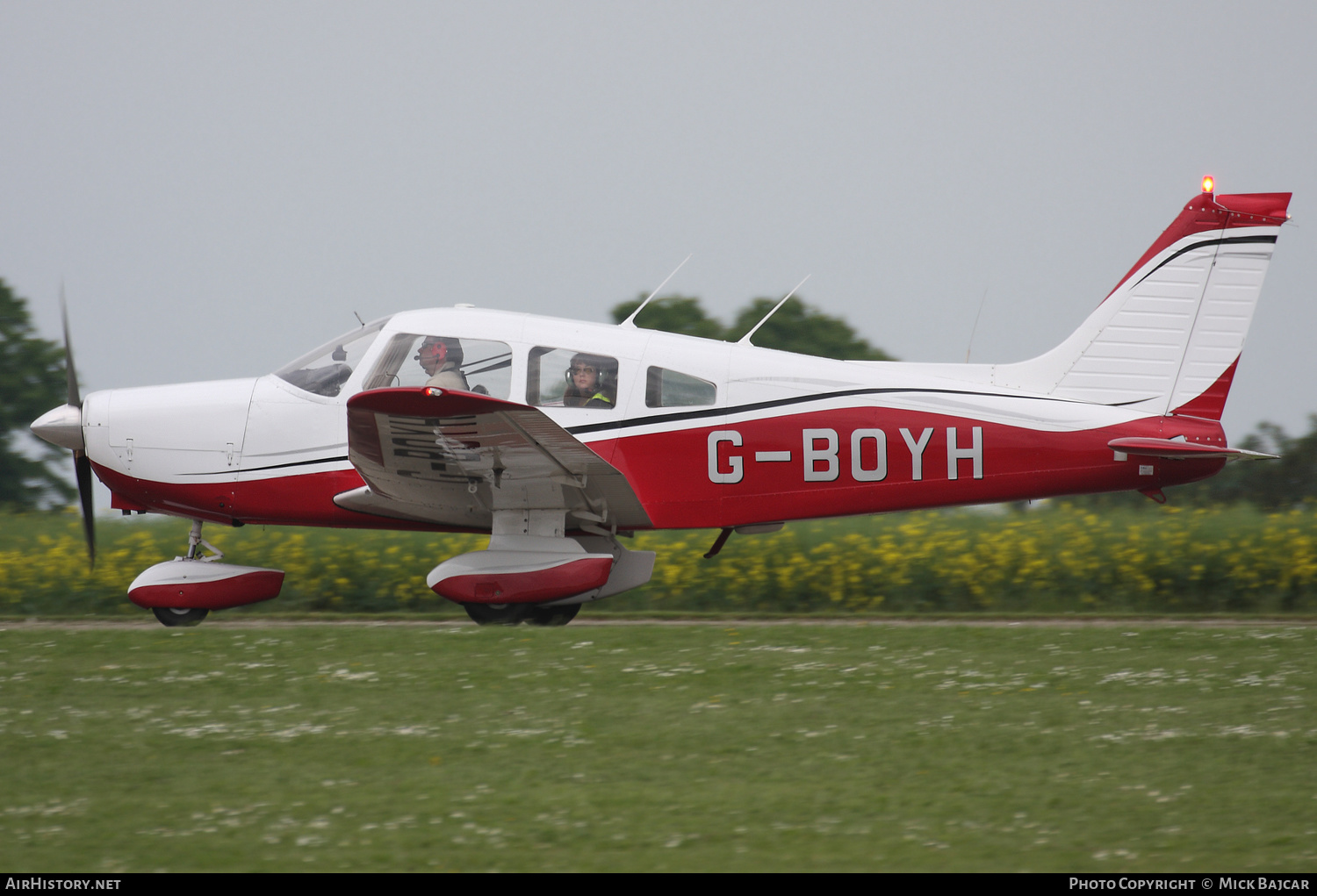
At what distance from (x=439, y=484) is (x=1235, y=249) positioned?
5790 mm

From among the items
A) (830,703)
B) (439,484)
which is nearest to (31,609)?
(439,484)

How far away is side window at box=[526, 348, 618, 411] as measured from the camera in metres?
8.07

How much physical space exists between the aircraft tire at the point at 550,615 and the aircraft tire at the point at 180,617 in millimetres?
2350

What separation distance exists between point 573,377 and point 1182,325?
431cm

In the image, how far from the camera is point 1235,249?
816 centimetres

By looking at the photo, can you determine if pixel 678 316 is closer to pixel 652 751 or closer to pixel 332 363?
pixel 332 363

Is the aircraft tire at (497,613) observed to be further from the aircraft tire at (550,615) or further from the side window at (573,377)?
the side window at (573,377)

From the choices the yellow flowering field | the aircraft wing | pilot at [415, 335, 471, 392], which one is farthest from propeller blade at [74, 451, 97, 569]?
pilot at [415, 335, 471, 392]

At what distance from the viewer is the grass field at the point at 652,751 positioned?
390cm

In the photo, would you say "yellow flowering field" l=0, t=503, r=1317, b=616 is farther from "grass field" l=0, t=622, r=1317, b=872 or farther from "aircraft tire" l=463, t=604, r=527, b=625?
"grass field" l=0, t=622, r=1317, b=872

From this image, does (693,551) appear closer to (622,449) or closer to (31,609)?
(622,449)

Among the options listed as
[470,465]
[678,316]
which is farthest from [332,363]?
[678,316]

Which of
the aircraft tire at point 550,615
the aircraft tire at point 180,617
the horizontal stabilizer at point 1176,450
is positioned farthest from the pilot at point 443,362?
the horizontal stabilizer at point 1176,450

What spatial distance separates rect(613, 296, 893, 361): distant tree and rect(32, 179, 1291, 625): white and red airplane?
8.52 meters
